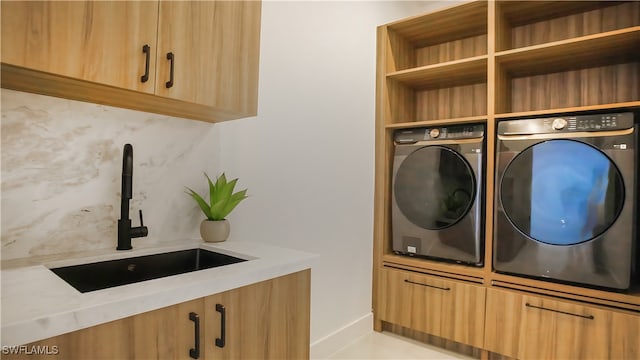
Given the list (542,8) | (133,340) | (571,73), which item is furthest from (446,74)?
(133,340)

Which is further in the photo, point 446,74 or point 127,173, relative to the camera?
point 446,74

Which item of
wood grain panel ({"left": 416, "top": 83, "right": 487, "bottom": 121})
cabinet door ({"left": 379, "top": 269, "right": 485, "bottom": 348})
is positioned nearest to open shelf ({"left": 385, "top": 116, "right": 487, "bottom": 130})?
wood grain panel ({"left": 416, "top": 83, "right": 487, "bottom": 121})

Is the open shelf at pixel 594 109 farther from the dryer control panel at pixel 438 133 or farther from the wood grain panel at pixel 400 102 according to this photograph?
the wood grain panel at pixel 400 102

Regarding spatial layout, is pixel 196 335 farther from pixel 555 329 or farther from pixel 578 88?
pixel 578 88

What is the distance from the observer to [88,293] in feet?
2.85

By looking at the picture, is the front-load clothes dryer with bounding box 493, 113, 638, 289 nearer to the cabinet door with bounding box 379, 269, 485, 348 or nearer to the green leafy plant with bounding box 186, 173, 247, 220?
the cabinet door with bounding box 379, 269, 485, 348

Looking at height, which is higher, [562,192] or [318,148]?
[318,148]

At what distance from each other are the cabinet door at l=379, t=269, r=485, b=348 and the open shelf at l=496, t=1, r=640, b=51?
166 cm

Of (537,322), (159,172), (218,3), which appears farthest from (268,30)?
(537,322)

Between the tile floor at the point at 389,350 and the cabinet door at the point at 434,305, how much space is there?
0.41ft

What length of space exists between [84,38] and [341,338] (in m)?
2.23

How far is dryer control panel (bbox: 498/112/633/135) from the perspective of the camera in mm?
1943

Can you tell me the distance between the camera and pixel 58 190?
4.18 ft

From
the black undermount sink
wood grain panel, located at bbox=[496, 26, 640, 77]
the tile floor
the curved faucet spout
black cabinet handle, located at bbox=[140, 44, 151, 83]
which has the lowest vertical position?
the tile floor
